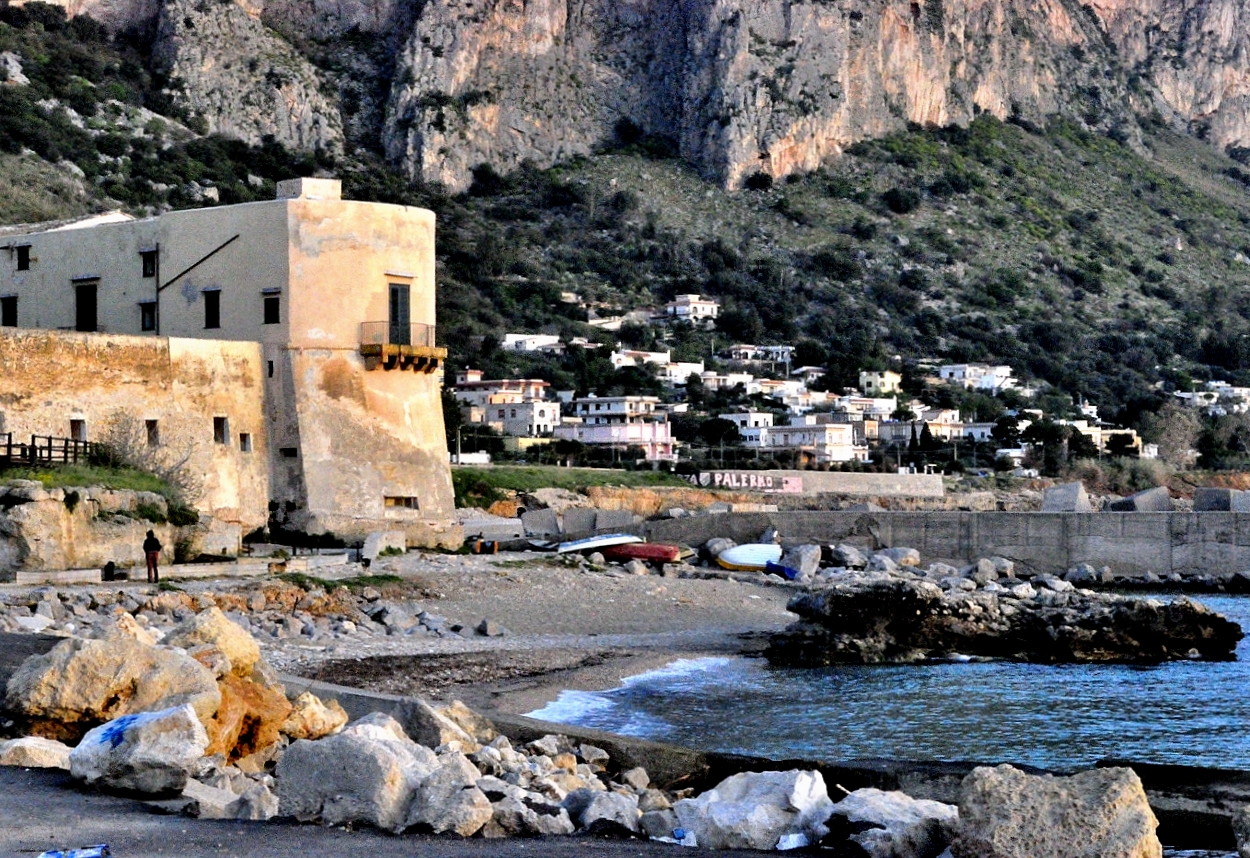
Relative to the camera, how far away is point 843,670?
24391 millimetres

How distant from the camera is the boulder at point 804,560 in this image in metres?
37.3

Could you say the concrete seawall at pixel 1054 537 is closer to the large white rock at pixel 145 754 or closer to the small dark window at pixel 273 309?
the small dark window at pixel 273 309

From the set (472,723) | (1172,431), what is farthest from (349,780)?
(1172,431)

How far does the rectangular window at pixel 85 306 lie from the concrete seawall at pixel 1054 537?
17.7 metres

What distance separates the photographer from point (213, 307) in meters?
32.2

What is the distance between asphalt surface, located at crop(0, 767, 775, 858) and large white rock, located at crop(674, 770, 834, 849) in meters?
0.23

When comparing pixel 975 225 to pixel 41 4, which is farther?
pixel 975 225

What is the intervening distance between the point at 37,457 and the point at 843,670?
1248 cm

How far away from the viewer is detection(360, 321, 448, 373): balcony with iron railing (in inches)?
1249

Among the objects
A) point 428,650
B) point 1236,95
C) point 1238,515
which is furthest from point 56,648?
point 1236,95

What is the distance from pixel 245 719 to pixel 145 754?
180 cm

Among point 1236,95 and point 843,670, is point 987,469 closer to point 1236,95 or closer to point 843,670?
point 843,670

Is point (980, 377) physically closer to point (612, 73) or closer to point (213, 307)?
point (612, 73)

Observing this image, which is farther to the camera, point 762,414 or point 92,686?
point 762,414
